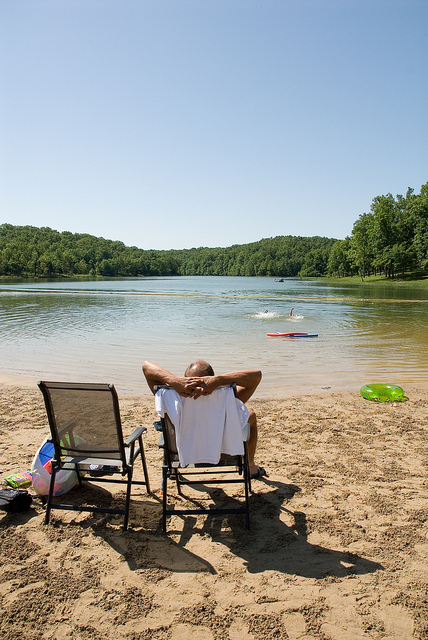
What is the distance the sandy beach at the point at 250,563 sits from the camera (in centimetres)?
269

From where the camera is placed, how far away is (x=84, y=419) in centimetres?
390

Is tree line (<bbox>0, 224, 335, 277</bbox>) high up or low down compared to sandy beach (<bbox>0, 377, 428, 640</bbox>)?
up

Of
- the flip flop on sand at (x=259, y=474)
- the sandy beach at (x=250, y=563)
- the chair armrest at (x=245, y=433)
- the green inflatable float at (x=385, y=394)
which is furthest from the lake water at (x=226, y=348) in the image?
the chair armrest at (x=245, y=433)

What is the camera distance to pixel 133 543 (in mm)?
3555

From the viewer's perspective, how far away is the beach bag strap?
3950 mm

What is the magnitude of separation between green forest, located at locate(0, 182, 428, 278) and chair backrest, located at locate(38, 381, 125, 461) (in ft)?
271

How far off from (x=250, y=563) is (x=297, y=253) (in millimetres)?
192742

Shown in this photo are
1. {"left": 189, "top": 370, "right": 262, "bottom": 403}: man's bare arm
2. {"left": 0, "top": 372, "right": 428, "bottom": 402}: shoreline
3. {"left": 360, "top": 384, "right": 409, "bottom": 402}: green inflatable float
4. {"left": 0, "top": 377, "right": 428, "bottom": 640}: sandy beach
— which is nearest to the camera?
{"left": 0, "top": 377, "right": 428, "bottom": 640}: sandy beach

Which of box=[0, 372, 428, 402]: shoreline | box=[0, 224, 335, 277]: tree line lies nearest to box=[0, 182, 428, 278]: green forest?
box=[0, 224, 335, 277]: tree line

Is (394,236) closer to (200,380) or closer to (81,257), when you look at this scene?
(200,380)

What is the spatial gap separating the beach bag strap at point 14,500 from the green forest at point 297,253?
272 ft

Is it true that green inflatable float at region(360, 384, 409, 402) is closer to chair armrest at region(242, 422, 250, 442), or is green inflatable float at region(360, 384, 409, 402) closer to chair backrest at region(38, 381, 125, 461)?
chair armrest at region(242, 422, 250, 442)

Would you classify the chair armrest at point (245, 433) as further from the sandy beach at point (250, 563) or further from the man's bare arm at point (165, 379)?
the sandy beach at point (250, 563)

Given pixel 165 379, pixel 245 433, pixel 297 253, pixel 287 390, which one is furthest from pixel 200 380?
pixel 297 253
